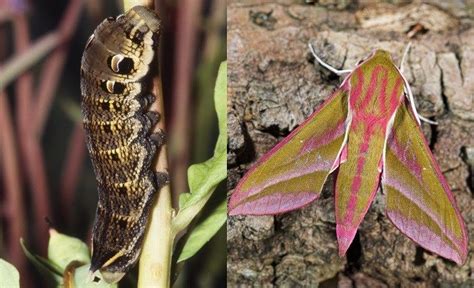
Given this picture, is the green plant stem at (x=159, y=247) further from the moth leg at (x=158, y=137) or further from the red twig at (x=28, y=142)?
the red twig at (x=28, y=142)

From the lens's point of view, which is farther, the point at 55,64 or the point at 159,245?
the point at 55,64

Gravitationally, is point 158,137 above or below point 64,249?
above

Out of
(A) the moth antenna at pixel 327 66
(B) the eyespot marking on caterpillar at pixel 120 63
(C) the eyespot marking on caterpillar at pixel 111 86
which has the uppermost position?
(B) the eyespot marking on caterpillar at pixel 120 63

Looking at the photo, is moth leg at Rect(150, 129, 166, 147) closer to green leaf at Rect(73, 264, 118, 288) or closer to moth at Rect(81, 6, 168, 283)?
moth at Rect(81, 6, 168, 283)

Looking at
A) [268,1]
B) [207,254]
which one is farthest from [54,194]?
[268,1]

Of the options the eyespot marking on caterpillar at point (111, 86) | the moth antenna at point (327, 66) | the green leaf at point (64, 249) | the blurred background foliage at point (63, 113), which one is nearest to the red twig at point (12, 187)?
the blurred background foliage at point (63, 113)

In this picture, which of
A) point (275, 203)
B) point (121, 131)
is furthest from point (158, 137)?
point (275, 203)

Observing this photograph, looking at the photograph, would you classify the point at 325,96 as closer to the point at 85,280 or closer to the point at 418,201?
the point at 418,201
